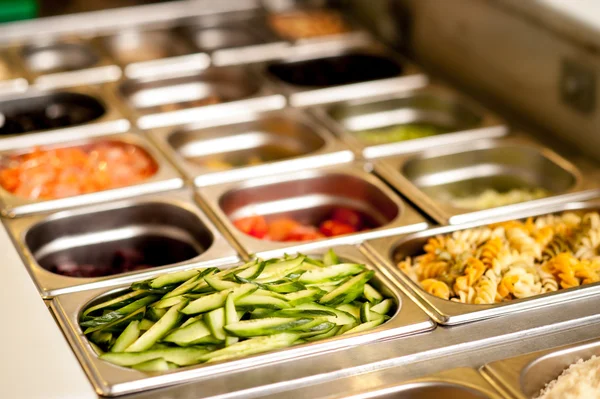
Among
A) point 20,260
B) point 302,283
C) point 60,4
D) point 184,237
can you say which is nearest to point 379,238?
point 302,283

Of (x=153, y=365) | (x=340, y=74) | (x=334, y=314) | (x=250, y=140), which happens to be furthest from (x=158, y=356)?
(x=340, y=74)

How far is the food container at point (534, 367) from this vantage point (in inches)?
65.6

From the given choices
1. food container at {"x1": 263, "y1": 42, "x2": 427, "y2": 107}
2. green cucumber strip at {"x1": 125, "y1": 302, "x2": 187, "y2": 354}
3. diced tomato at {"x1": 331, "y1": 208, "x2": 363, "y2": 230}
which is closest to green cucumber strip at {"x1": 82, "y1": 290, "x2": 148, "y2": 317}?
green cucumber strip at {"x1": 125, "y1": 302, "x2": 187, "y2": 354}

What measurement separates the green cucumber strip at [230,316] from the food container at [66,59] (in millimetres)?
1568

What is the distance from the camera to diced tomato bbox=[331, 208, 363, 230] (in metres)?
2.54

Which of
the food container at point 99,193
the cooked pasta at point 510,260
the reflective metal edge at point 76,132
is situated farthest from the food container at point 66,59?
the cooked pasta at point 510,260

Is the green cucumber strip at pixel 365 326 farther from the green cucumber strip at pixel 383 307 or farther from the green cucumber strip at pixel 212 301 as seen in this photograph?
the green cucumber strip at pixel 212 301

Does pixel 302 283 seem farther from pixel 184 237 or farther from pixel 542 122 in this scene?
pixel 542 122

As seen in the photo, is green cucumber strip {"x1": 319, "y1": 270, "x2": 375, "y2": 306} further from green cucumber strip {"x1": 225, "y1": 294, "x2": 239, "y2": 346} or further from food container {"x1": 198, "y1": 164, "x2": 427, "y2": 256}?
food container {"x1": 198, "y1": 164, "x2": 427, "y2": 256}

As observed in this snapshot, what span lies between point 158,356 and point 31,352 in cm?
23

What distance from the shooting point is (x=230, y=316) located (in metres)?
1.74

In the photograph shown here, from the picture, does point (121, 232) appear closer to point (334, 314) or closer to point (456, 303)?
point (334, 314)

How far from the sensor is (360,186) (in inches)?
99.0

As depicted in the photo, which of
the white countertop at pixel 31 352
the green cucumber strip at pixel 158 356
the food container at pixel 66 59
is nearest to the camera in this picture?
the white countertop at pixel 31 352
